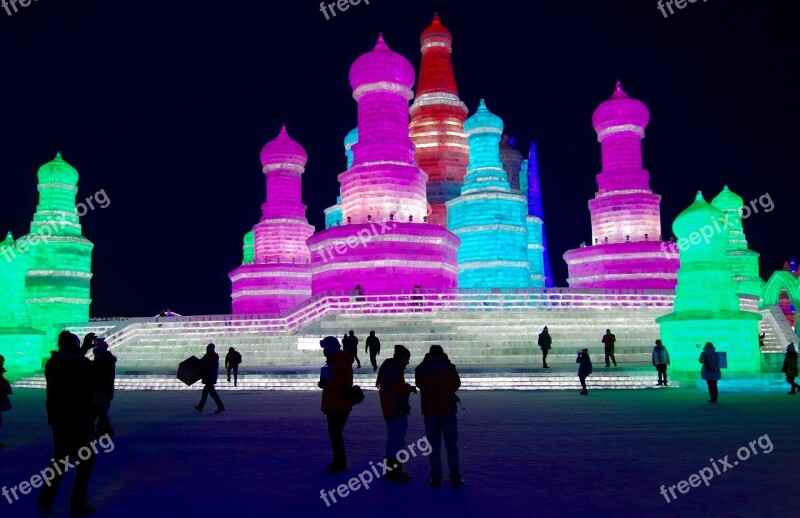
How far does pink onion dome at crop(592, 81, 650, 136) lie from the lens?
41219mm

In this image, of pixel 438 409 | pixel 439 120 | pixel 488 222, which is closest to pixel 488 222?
pixel 488 222

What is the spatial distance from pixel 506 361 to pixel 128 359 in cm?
1486

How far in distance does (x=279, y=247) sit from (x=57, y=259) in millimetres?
13554

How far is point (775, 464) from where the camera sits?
27.1 feet

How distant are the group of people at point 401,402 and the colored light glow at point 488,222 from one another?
32728mm

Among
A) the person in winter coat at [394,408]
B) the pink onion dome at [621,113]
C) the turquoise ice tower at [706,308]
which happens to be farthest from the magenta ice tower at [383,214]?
the person in winter coat at [394,408]

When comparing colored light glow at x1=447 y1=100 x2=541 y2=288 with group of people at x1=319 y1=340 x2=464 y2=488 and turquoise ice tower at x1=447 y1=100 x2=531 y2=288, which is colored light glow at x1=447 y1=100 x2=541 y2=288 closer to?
turquoise ice tower at x1=447 y1=100 x2=531 y2=288

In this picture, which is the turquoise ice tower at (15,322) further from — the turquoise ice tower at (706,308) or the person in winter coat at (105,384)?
the turquoise ice tower at (706,308)

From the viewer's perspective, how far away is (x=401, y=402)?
7.93 metres

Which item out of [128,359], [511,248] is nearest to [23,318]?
[128,359]

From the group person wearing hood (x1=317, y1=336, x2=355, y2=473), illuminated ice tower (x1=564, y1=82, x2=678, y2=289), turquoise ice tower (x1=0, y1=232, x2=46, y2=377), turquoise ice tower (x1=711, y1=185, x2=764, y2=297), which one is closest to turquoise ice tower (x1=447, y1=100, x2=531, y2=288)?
illuminated ice tower (x1=564, y1=82, x2=678, y2=289)

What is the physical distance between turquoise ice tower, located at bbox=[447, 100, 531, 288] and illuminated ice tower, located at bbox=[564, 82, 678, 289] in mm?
3867

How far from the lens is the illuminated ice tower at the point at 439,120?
4675 centimetres

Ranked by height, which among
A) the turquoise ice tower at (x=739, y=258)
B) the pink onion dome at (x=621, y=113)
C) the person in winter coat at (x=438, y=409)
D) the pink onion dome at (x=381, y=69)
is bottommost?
the person in winter coat at (x=438, y=409)
